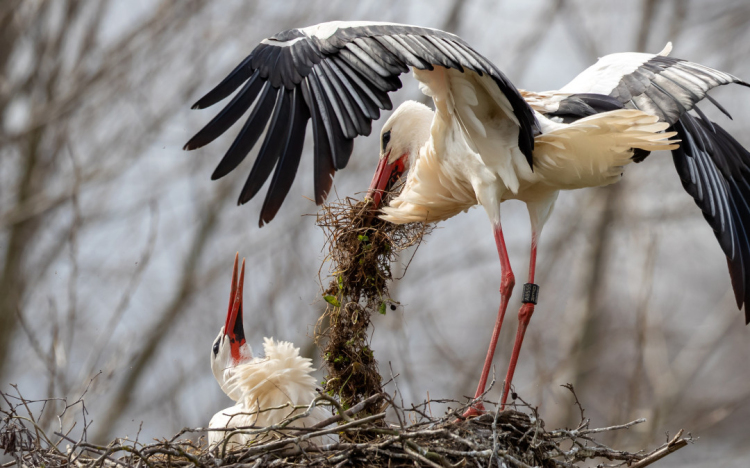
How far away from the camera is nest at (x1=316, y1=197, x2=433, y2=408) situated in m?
5.14

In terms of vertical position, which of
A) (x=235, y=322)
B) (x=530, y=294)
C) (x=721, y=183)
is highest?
(x=235, y=322)

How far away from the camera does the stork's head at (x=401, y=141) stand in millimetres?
5902

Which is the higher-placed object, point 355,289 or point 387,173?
point 387,173

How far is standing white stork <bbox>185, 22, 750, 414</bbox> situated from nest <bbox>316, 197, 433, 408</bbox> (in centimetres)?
18

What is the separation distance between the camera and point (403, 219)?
532 centimetres

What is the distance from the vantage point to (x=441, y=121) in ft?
16.1

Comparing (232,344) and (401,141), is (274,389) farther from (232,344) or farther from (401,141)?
(401,141)

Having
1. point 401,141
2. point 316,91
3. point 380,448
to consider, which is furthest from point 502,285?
point 316,91

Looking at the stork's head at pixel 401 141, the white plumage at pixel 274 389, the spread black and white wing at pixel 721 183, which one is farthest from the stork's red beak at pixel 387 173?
the spread black and white wing at pixel 721 183

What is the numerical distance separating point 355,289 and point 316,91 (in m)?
1.89

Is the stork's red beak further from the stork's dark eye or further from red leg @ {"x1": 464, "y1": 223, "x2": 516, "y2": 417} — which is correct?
red leg @ {"x1": 464, "y1": 223, "x2": 516, "y2": 417}

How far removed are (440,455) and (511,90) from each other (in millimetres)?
1846

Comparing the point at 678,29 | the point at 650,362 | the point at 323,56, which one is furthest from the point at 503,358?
the point at 323,56

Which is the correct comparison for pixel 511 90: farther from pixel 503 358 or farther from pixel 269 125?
pixel 503 358
